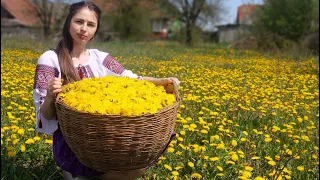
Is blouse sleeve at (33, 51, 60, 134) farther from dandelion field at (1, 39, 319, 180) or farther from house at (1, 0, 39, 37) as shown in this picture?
house at (1, 0, 39, 37)

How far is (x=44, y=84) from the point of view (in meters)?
2.08

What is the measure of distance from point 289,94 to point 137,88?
4.02 m

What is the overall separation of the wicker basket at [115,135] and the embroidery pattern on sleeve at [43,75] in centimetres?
33

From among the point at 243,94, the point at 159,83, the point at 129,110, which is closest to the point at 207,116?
the point at 243,94

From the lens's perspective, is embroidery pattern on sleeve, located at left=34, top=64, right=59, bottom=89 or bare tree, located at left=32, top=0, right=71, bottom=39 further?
bare tree, located at left=32, top=0, right=71, bottom=39

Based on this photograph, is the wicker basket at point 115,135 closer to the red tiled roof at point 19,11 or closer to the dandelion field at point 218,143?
the dandelion field at point 218,143

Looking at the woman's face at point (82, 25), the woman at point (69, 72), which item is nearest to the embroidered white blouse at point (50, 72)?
the woman at point (69, 72)

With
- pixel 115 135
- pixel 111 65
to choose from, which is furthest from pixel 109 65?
pixel 115 135

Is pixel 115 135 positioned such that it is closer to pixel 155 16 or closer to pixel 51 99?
pixel 51 99

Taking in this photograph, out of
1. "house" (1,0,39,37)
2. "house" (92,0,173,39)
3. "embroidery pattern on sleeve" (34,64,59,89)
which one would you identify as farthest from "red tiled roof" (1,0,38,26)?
"embroidery pattern on sleeve" (34,64,59,89)

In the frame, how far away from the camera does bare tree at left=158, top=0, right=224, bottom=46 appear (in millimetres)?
27748

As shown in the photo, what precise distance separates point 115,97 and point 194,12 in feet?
88.7

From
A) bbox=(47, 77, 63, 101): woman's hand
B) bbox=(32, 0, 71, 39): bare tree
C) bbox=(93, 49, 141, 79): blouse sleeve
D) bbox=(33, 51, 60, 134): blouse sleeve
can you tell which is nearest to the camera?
bbox=(47, 77, 63, 101): woman's hand

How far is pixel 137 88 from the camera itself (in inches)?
73.5
